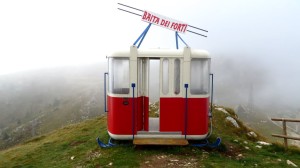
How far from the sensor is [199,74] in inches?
555

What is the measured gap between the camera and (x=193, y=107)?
1415 centimetres

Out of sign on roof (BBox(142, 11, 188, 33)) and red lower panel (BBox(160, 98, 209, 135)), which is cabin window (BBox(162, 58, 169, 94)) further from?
sign on roof (BBox(142, 11, 188, 33))

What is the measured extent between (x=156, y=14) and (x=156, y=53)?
6.99 feet

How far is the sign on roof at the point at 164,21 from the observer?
14727mm

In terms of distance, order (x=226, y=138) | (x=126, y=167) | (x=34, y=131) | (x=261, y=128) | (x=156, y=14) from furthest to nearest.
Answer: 1. (x=261, y=128)
2. (x=34, y=131)
3. (x=226, y=138)
4. (x=156, y=14)
5. (x=126, y=167)

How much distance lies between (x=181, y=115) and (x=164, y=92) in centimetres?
134

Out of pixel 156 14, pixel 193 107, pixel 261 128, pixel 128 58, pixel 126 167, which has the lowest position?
pixel 261 128

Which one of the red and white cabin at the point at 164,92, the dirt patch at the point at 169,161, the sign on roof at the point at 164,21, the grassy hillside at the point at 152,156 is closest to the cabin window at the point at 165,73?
the red and white cabin at the point at 164,92

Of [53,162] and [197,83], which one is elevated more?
[197,83]

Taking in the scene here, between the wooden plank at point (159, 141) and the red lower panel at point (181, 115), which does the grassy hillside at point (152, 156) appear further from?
the red lower panel at point (181, 115)

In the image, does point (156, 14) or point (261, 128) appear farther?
point (261, 128)

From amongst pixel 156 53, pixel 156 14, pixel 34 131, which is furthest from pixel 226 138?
pixel 34 131

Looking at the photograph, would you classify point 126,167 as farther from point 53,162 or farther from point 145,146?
point 53,162

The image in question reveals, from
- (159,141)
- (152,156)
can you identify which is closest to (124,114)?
(159,141)
